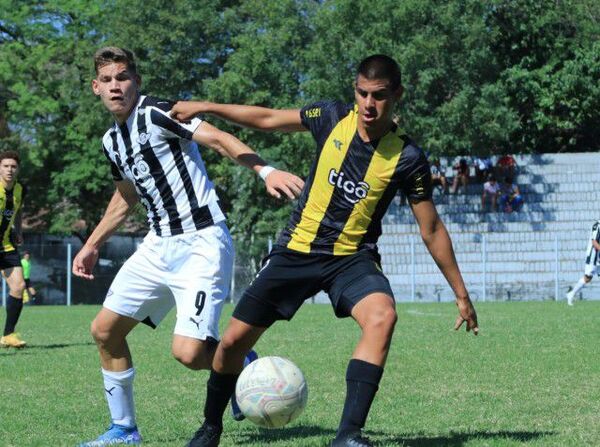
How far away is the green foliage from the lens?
3462 cm

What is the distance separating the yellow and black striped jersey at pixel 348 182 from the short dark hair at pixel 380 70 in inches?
13.2

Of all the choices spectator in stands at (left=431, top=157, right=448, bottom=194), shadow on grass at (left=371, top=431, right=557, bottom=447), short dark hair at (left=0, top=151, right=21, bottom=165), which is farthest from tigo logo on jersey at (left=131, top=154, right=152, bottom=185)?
spectator in stands at (left=431, top=157, right=448, bottom=194)

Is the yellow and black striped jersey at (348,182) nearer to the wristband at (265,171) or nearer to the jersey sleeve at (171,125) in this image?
the wristband at (265,171)

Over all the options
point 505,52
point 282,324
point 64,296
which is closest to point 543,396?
point 282,324

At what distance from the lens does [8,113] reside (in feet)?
135

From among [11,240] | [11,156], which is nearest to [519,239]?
[11,240]

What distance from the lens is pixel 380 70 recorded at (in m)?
5.64

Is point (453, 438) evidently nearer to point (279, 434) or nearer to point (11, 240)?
point (279, 434)

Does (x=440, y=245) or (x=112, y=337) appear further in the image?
(x=112, y=337)

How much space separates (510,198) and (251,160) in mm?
30710

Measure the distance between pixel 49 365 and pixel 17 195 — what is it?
2978 millimetres

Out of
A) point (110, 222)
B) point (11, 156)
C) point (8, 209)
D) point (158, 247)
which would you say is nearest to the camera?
point (158, 247)

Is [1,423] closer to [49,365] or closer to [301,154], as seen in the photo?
[49,365]

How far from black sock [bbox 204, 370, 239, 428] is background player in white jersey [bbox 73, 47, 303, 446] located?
290 millimetres
